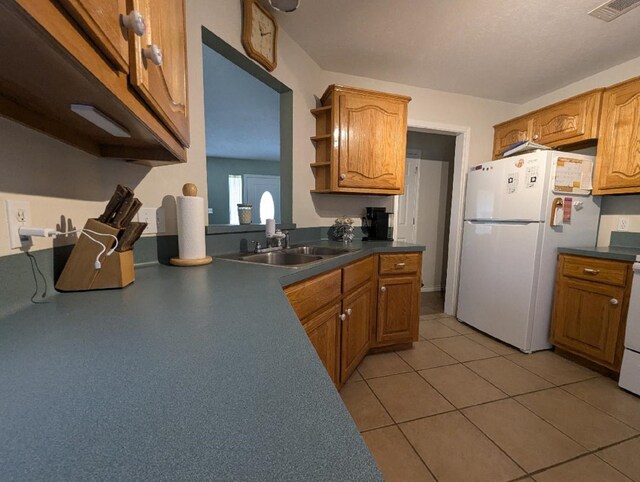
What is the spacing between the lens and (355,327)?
5.84ft

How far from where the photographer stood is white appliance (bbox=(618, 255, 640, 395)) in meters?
1.64

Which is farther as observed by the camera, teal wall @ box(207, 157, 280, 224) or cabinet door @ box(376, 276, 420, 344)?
teal wall @ box(207, 157, 280, 224)

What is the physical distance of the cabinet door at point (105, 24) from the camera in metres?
0.40

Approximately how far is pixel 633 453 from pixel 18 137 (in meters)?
2.60

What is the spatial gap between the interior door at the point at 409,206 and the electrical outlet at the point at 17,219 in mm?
3395

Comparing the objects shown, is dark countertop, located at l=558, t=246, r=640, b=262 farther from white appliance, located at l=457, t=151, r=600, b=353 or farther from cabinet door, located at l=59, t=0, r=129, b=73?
cabinet door, located at l=59, t=0, r=129, b=73

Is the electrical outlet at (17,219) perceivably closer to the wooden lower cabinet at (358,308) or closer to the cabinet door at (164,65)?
the cabinet door at (164,65)

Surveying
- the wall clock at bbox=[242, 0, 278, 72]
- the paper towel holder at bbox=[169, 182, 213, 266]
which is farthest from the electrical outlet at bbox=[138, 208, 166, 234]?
the wall clock at bbox=[242, 0, 278, 72]

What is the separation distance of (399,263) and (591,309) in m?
1.37

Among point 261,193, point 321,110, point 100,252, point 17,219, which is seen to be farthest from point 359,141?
point 261,193

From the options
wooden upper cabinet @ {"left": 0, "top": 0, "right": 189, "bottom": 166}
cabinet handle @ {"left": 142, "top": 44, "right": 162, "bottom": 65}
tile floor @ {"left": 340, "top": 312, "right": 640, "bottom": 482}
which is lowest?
tile floor @ {"left": 340, "top": 312, "right": 640, "bottom": 482}

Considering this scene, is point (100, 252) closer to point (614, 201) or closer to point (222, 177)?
point (614, 201)

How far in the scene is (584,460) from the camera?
1221 millimetres

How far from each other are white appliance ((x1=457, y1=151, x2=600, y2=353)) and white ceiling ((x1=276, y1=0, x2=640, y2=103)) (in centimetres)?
77
